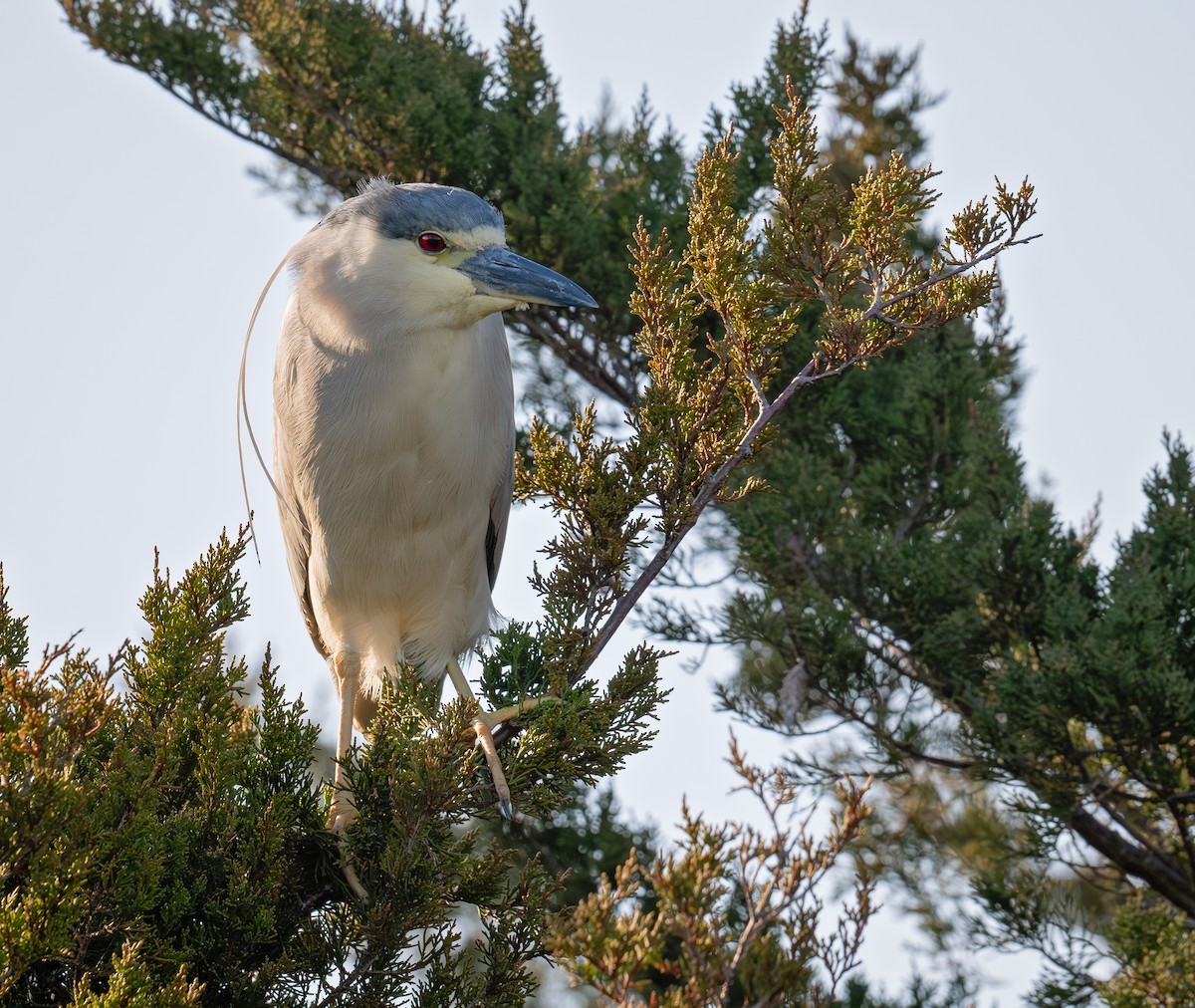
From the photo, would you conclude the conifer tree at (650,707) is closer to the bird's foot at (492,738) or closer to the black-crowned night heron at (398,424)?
the bird's foot at (492,738)

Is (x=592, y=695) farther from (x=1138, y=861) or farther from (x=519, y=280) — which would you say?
(x=1138, y=861)

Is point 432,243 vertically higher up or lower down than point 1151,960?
higher up

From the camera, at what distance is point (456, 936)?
2.29 m

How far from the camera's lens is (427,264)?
9.48 ft

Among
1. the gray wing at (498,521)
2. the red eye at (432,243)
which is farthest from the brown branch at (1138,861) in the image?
the red eye at (432,243)

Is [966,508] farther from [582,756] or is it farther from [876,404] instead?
[582,756]

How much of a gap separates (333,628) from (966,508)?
2.10 metres

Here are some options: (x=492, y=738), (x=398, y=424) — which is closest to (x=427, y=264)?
(x=398, y=424)

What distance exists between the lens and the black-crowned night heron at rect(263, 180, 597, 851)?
289 centimetres

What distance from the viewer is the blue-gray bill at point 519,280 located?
2.68m

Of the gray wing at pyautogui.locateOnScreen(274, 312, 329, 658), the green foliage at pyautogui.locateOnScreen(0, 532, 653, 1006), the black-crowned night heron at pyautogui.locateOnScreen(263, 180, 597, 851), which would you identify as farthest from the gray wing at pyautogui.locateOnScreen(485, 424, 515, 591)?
the green foliage at pyautogui.locateOnScreen(0, 532, 653, 1006)

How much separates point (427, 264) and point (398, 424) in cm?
38

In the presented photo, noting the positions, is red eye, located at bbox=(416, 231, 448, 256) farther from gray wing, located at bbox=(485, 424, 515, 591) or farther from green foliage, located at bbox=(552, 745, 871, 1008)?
green foliage, located at bbox=(552, 745, 871, 1008)

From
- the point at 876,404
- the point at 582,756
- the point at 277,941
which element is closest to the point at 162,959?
the point at 277,941
